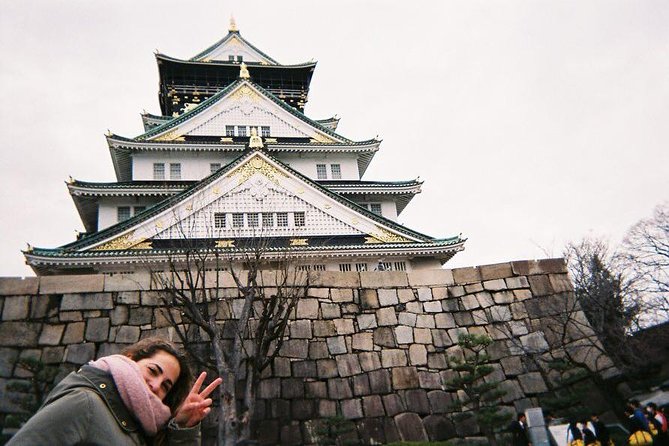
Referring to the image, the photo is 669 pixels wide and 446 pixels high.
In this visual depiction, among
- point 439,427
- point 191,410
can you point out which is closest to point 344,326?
point 439,427

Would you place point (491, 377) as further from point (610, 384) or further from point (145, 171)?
point (145, 171)

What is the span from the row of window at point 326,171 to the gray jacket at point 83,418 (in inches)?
806

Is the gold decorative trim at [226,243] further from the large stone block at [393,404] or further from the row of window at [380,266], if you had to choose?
the large stone block at [393,404]

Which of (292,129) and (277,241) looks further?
(292,129)

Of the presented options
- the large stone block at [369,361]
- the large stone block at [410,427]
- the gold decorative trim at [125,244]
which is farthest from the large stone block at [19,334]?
the large stone block at [410,427]

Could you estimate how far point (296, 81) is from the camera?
2833 centimetres

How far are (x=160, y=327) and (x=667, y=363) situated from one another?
589 inches

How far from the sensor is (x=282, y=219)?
17.0m

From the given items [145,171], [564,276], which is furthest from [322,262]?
[145,171]

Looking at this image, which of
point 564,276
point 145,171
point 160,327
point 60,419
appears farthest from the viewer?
point 145,171

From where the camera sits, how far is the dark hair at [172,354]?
2.05m

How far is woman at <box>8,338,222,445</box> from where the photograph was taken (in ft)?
4.91

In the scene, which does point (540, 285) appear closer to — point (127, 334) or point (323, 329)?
point (323, 329)

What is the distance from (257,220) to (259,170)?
198 centimetres
